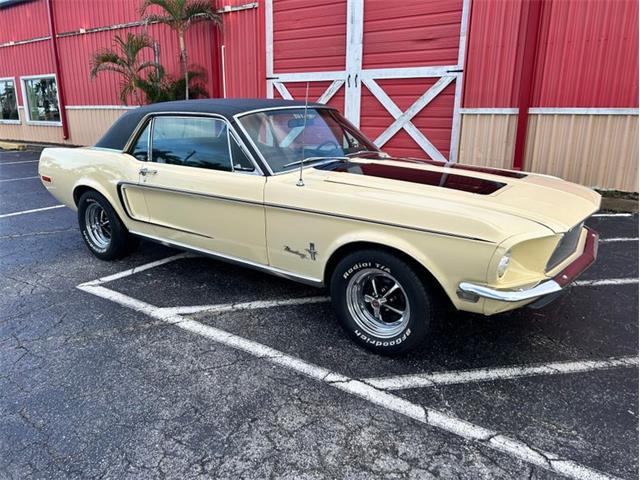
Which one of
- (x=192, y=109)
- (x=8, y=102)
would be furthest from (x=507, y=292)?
(x=8, y=102)

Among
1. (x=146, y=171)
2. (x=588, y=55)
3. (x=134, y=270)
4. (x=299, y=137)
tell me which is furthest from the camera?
(x=588, y=55)

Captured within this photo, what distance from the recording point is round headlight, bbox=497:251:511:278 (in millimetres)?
2590

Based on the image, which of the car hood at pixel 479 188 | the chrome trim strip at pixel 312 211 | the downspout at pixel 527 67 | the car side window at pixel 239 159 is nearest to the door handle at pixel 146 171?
the chrome trim strip at pixel 312 211

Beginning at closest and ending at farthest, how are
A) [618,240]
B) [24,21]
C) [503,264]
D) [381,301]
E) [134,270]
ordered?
1. [503,264]
2. [381,301]
3. [134,270]
4. [618,240]
5. [24,21]

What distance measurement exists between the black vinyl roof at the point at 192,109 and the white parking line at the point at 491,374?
2.33 meters

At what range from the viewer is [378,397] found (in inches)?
110

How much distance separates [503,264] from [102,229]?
423cm

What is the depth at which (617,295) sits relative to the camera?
4156 millimetres

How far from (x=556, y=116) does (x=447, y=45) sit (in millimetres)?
2182

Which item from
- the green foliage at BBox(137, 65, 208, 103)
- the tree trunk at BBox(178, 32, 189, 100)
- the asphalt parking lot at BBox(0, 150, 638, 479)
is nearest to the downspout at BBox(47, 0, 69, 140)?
the green foliage at BBox(137, 65, 208, 103)

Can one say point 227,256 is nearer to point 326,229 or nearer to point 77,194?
point 326,229

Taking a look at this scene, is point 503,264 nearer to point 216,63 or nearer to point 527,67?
point 527,67

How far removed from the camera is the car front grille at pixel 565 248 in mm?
2906

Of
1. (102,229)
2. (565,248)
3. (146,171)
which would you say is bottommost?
(102,229)
